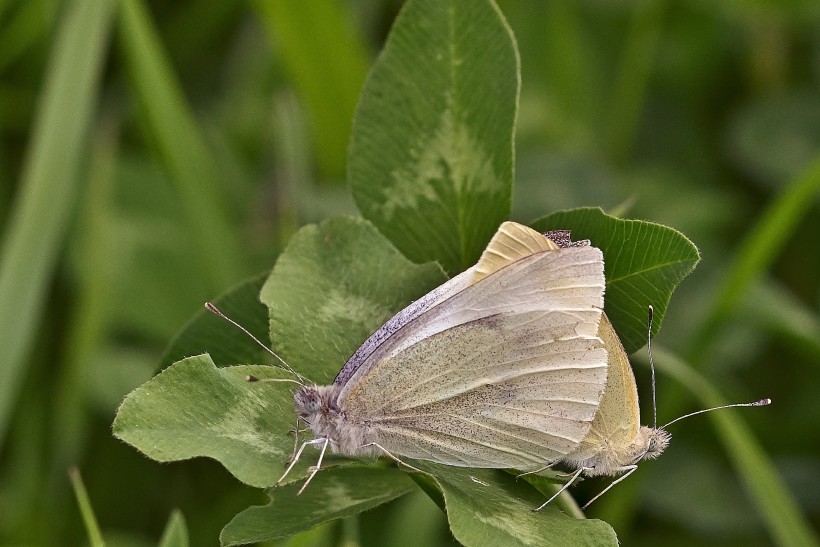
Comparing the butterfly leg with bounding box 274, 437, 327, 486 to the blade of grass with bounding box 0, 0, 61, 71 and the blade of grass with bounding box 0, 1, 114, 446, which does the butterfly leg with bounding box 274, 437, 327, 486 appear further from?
the blade of grass with bounding box 0, 0, 61, 71

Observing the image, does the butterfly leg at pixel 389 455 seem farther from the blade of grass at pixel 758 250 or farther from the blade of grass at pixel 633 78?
the blade of grass at pixel 633 78

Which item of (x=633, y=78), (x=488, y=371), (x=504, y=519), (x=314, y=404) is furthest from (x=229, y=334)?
(x=633, y=78)

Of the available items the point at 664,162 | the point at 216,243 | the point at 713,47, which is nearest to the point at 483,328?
the point at 216,243

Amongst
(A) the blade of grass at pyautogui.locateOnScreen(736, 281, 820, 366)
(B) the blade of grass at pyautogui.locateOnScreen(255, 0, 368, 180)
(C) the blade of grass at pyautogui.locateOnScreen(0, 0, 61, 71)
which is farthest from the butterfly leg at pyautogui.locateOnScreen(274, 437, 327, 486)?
(C) the blade of grass at pyautogui.locateOnScreen(0, 0, 61, 71)

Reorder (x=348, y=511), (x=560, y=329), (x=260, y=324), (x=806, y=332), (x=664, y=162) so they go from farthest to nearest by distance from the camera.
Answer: (x=664, y=162) < (x=806, y=332) < (x=260, y=324) < (x=560, y=329) < (x=348, y=511)

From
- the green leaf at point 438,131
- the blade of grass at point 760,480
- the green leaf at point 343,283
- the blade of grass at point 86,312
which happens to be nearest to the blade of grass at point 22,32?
the blade of grass at point 86,312

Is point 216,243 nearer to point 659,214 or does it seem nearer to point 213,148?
point 213,148
